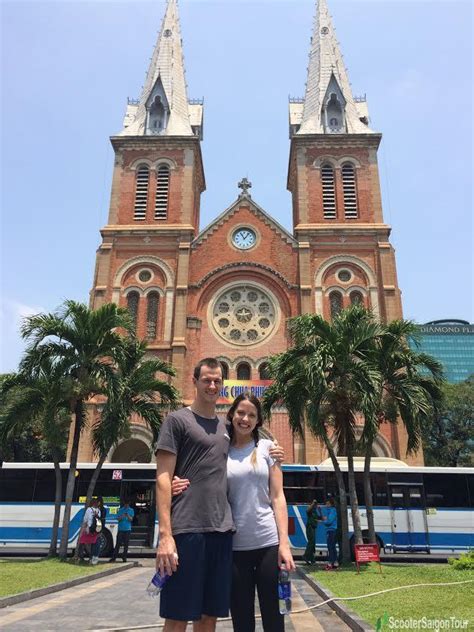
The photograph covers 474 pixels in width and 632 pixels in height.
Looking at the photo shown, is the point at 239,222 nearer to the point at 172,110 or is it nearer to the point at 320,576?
the point at 172,110

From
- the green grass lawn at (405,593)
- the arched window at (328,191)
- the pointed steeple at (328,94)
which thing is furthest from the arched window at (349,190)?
the green grass lawn at (405,593)

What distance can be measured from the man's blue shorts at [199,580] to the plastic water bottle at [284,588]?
1.23ft

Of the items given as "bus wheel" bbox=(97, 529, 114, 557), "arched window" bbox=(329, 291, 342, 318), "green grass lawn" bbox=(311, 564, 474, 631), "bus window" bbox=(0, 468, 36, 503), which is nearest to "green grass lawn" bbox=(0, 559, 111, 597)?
"bus wheel" bbox=(97, 529, 114, 557)

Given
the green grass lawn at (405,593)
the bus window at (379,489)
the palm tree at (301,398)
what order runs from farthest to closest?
1. the bus window at (379,489)
2. the palm tree at (301,398)
3. the green grass lawn at (405,593)

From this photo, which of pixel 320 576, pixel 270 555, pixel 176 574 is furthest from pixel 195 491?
pixel 320 576

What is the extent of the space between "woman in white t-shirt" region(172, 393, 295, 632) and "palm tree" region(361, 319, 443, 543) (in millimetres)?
10744

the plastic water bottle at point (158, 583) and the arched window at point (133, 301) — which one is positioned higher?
the arched window at point (133, 301)

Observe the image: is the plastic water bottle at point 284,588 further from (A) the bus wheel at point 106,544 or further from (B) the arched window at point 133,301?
(B) the arched window at point 133,301

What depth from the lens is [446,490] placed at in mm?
16984

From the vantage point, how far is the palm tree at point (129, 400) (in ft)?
49.7

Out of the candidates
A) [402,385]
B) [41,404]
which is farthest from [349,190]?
[41,404]

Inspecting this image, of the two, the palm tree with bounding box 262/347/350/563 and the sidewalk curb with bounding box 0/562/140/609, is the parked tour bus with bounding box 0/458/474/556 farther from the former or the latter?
the sidewalk curb with bounding box 0/562/140/609

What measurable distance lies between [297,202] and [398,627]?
30.3m

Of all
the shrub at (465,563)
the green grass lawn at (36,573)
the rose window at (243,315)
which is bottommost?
the green grass lawn at (36,573)
